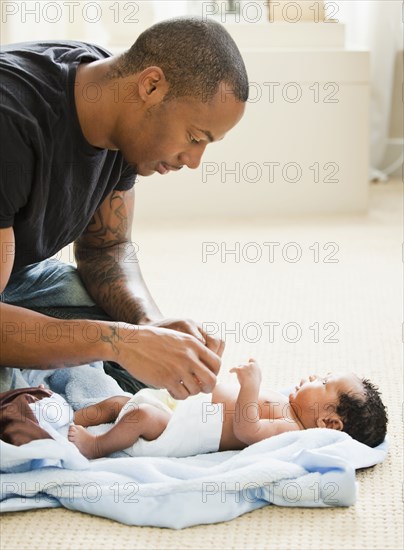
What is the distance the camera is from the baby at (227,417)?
1.53 metres

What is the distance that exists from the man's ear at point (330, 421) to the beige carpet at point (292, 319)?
3.5 inches

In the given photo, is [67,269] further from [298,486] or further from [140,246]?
[140,246]

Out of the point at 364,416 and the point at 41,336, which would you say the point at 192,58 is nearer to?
the point at 41,336

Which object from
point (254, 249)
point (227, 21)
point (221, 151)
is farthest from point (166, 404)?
point (227, 21)

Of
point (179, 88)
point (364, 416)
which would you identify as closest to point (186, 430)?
point (364, 416)

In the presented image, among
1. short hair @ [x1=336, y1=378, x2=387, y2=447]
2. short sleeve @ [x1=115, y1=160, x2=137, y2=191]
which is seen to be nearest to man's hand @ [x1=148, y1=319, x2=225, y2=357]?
short hair @ [x1=336, y1=378, x2=387, y2=447]

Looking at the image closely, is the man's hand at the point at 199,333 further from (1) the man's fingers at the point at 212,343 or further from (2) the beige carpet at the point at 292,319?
(2) the beige carpet at the point at 292,319

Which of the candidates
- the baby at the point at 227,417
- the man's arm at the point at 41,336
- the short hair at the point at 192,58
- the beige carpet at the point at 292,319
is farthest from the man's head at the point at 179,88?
the beige carpet at the point at 292,319

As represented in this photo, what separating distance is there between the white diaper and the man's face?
0.38 metres

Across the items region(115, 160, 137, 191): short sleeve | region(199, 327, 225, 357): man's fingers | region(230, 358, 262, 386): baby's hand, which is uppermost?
region(115, 160, 137, 191): short sleeve

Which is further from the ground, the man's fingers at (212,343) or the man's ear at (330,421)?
the man's fingers at (212,343)

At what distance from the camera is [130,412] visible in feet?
5.00

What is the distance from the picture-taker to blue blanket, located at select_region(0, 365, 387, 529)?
1.38 m

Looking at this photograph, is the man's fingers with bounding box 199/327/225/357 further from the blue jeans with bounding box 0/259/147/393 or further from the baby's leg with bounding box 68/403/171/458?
the blue jeans with bounding box 0/259/147/393
